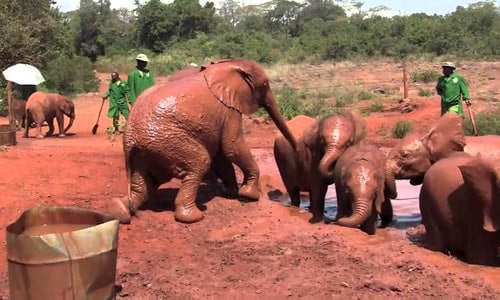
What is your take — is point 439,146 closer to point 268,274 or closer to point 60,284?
point 268,274

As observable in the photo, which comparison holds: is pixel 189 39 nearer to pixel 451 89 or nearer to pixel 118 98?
pixel 118 98

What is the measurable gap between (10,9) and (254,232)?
24.1 meters

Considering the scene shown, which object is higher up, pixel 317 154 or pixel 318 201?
pixel 317 154

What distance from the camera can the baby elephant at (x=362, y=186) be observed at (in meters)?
7.89

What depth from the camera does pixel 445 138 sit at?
8789 mm

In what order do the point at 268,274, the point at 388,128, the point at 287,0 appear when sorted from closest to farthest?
the point at 268,274 < the point at 388,128 < the point at 287,0

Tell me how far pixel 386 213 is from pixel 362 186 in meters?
1.45

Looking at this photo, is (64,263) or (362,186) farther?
(362,186)

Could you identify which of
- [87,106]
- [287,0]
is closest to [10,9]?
[87,106]

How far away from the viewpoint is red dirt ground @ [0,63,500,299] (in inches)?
237

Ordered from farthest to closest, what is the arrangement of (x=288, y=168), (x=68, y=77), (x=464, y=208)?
1. (x=68, y=77)
2. (x=288, y=168)
3. (x=464, y=208)

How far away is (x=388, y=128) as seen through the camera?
19.4 metres

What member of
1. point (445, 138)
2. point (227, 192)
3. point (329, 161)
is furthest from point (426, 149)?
point (227, 192)

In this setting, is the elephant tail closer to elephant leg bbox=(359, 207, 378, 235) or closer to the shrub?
elephant leg bbox=(359, 207, 378, 235)
